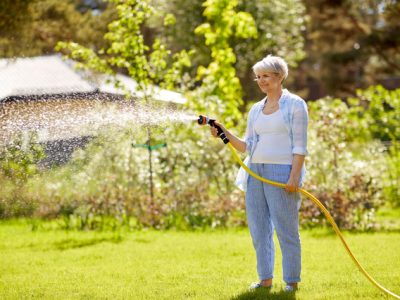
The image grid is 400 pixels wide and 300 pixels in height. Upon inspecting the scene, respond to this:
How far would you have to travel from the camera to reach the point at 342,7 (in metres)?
29.6

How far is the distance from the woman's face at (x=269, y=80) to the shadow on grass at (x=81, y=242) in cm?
401

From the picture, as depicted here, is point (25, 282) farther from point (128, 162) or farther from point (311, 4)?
point (311, 4)

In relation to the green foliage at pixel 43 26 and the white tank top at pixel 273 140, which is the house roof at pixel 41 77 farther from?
the white tank top at pixel 273 140

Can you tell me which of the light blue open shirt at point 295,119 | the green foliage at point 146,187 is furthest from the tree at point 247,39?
the light blue open shirt at point 295,119

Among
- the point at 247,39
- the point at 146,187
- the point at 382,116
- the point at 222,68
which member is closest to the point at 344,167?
the point at 382,116

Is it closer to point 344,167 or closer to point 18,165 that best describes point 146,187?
point 344,167

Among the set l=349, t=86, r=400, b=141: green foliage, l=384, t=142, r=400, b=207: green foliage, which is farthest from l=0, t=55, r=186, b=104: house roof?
l=384, t=142, r=400, b=207: green foliage

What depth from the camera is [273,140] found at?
17.4ft

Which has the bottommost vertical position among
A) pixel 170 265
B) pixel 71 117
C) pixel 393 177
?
pixel 170 265

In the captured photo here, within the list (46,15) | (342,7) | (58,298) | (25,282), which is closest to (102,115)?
(25,282)

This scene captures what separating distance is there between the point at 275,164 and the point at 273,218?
39 cm

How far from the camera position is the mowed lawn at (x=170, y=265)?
5.71 m

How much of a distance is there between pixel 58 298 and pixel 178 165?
499cm

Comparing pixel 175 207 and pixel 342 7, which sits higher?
pixel 342 7
